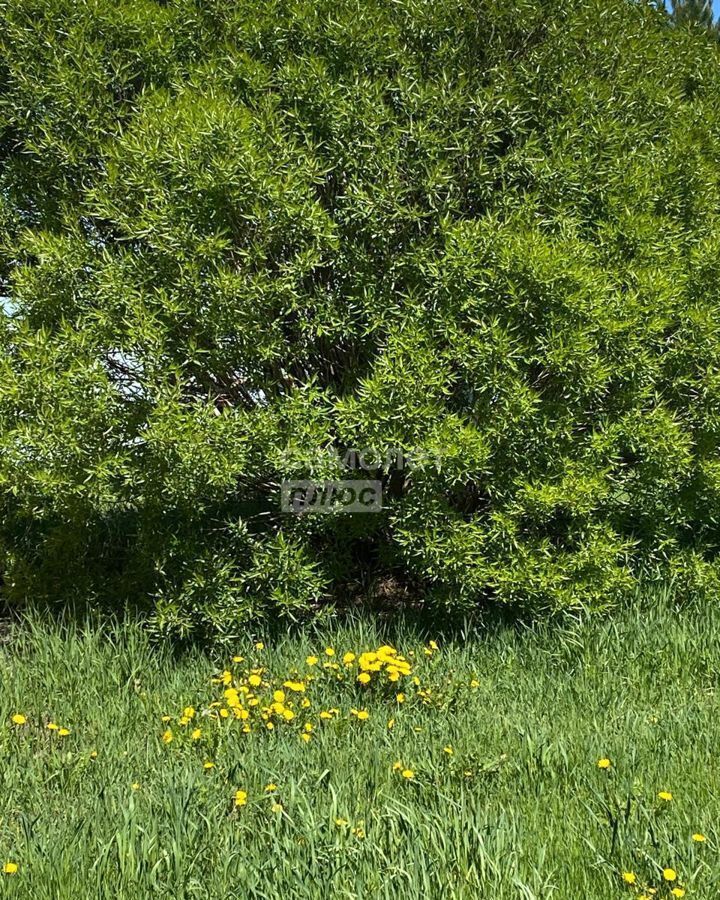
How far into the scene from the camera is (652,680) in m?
3.82

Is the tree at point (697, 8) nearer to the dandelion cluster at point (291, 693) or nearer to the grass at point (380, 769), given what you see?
the grass at point (380, 769)

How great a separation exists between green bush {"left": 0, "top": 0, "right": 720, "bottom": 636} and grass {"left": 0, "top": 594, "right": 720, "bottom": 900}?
1.16ft

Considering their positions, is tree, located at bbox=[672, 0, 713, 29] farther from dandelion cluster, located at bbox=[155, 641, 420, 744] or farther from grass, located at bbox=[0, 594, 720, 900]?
dandelion cluster, located at bbox=[155, 641, 420, 744]

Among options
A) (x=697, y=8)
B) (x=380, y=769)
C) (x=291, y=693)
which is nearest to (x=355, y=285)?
(x=291, y=693)

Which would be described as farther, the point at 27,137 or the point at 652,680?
the point at 27,137

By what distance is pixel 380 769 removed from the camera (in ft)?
9.37

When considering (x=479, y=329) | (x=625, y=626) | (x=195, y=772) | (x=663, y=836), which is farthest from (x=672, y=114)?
(x=195, y=772)

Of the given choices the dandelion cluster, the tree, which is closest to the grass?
the dandelion cluster

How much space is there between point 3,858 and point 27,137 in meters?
3.28

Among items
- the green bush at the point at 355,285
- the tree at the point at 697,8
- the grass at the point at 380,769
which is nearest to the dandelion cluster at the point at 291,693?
the grass at the point at 380,769

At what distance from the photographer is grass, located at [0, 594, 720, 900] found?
7.30 feet

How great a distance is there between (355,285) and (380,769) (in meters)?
2.22

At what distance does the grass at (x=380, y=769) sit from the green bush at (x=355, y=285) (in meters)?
0.36

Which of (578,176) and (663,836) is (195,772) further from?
(578,176)
